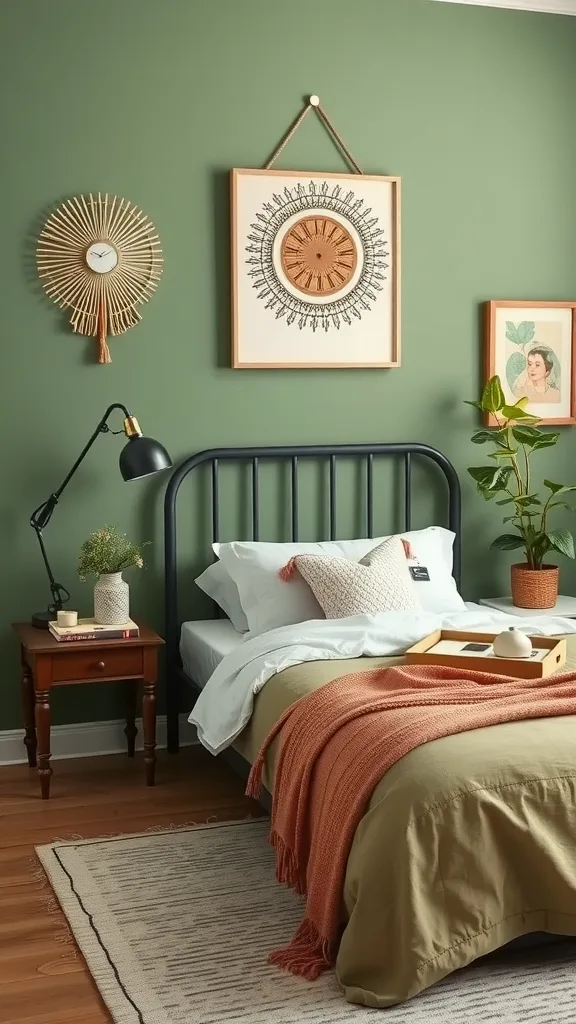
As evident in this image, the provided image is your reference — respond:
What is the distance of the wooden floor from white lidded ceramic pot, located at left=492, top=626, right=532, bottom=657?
1027 mm

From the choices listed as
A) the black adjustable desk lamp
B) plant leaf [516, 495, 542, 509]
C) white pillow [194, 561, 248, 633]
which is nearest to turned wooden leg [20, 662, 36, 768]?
the black adjustable desk lamp

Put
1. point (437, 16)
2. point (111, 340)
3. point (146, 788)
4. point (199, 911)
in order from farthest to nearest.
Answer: point (437, 16) < point (111, 340) < point (146, 788) < point (199, 911)

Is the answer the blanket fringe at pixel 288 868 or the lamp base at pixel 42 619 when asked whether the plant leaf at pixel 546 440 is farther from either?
the blanket fringe at pixel 288 868

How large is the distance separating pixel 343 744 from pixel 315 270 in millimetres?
2242

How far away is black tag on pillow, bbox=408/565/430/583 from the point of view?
13.6 ft

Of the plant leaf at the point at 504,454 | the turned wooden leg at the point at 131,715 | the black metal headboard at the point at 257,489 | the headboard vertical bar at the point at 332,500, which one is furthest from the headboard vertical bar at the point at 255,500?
the plant leaf at the point at 504,454

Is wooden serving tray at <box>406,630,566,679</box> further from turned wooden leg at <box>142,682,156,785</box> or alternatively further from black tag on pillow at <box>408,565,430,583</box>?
turned wooden leg at <box>142,682,156,785</box>

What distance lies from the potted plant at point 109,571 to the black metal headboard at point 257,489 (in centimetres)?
28

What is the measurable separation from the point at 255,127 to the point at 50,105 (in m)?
0.76

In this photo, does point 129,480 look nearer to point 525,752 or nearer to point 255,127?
point 255,127

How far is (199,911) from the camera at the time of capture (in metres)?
2.99

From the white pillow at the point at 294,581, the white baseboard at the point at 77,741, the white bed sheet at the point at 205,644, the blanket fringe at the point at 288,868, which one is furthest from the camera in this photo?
the white baseboard at the point at 77,741

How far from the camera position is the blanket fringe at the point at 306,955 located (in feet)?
8.71

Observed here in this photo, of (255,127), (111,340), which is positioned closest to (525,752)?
(111,340)
